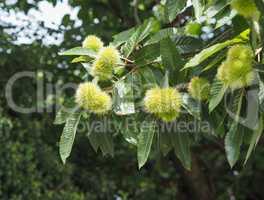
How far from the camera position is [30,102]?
132 inches

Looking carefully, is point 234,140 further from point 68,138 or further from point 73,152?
point 73,152

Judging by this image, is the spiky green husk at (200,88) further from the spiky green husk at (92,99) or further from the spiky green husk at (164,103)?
the spiky green husk at (92,99)

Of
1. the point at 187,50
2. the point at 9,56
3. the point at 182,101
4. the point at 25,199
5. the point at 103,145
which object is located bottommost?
the point at 25,199

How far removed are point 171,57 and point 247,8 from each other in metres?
0.30

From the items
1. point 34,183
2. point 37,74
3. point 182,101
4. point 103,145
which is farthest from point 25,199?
point 182,101

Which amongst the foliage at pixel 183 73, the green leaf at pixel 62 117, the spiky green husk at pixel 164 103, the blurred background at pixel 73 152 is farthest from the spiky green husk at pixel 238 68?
the blurred background at pixel 73 152

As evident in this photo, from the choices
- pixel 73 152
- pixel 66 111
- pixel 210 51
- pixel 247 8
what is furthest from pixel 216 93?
pixel 73 152

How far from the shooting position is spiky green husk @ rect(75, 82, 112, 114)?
1.19 meters

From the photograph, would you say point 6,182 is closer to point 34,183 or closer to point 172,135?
point 34,183

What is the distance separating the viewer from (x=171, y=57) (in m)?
1.31

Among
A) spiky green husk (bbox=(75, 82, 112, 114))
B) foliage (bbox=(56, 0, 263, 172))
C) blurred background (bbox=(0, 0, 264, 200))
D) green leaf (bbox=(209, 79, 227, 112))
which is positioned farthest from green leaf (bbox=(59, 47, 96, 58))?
blurred background (bbox=(0, 0, 264, 200))

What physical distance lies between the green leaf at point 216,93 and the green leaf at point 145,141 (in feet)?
0.58

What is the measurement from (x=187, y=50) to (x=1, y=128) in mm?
1945

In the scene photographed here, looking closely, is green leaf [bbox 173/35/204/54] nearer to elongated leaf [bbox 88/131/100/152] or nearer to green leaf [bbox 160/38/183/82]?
green leaf [bbox 160/38/183/82]
